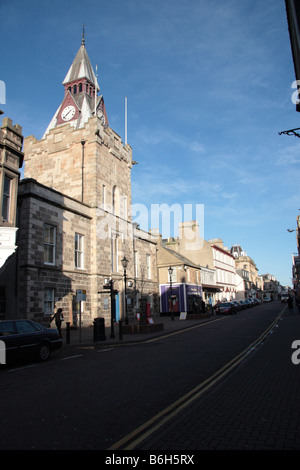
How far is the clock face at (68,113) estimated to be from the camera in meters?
34.0

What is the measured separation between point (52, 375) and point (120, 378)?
1.96 m

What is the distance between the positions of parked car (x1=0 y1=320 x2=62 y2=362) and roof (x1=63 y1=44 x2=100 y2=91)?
103 ft

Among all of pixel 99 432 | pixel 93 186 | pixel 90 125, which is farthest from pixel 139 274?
pixel 99 432

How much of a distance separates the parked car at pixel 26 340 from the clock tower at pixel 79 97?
24.1 metres

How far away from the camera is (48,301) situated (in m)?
20.5

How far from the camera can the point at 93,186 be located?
26.7m

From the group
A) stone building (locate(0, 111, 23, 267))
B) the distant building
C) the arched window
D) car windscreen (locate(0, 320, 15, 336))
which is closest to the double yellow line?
car windscreen (locate(0, 320, 15, 336))

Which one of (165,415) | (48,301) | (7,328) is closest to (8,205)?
(48,301)

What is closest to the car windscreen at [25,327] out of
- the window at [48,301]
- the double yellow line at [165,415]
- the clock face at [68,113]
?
the double yellow line at [165,415]

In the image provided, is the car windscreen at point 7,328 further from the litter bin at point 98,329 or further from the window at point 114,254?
the window at point 114,254

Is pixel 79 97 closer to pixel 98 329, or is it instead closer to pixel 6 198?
pixel 6 198

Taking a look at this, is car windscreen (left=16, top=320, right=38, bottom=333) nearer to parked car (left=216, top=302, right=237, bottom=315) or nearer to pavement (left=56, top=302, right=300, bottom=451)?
pavement (left=56, top=302, right=300, bottom=451)

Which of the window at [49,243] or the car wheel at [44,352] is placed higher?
the window at [49,243]

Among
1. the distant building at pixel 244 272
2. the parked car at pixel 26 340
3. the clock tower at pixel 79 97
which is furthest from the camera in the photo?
the distant building at pixel 244 272
